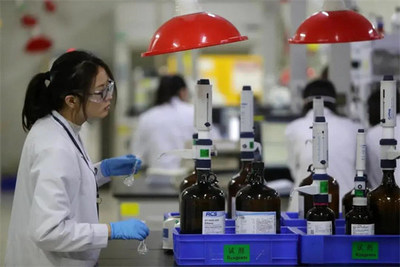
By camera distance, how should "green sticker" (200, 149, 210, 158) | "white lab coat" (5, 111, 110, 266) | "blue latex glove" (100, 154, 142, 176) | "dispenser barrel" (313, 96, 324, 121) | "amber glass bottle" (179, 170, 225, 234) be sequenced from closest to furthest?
"white lab coat" (5, 111, 110, 266) < "amber glass bottle" (179, 170, 225, 234) < "green sticker" (200, 149, 210, 158) < "dispenser barrel" (313, 96, 324, 121) < "blue latex glove" (100, 154, 142, 176)

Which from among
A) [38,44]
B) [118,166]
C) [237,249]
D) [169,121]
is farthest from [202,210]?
[38,44]

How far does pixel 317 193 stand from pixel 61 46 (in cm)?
862

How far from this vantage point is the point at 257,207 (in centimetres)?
253

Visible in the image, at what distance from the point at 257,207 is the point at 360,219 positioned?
0.36m

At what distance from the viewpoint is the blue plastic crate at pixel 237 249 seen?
2.46 metres

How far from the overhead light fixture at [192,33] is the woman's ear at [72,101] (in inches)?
12.5

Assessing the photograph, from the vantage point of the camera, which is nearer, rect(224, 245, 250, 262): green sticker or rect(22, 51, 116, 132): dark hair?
rect(224, 245, 250, 262): green sticker

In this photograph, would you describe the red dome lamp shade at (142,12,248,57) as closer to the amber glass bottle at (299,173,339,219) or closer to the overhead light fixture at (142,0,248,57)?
the overhead light fixture at (142,0,248,57)

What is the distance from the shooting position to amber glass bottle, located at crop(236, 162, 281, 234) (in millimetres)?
2486

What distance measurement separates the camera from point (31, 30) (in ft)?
35.0

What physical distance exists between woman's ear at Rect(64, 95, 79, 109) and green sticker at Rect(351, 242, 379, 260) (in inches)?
42.7

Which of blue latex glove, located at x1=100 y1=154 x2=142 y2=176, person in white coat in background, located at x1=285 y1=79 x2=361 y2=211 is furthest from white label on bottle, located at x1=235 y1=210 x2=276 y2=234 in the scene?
person in white coat in background, located at x1=285 y1=79 x2=361 y2=211

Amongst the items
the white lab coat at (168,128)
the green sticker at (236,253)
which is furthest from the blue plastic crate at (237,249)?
the white lab coat at (168,128)

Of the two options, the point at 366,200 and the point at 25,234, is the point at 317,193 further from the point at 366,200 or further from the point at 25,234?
the point at 25,234
